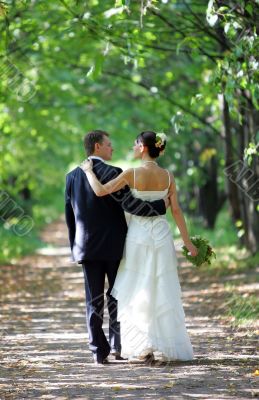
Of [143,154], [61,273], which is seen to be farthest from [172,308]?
[61,273]

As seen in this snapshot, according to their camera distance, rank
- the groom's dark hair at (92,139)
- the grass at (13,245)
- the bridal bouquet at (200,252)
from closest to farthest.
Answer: the groom's dark hair at (92,139) → the bridal bouquet at (200,252) → the grass at (13,245)

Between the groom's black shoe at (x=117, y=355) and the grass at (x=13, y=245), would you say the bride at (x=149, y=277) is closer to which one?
the groom's black shoe at (x=117, y=355)

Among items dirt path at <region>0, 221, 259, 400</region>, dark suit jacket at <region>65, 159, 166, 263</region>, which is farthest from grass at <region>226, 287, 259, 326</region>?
dark suit jacket at <region>65, 159, 166, 263</region>

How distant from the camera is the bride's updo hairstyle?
830 cm

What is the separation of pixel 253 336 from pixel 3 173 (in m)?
14.4

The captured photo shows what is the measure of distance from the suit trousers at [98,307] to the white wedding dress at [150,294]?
Result: 5.6 inches

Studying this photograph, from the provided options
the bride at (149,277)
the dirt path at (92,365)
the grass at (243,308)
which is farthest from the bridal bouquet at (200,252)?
the grass at (243,308)

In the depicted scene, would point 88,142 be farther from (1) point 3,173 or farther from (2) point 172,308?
(1) point 3,173

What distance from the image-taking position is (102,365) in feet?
26.9

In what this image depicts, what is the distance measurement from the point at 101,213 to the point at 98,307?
947 millimetres

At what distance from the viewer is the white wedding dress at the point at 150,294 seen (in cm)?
817

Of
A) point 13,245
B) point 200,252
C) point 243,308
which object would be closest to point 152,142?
point 200,252

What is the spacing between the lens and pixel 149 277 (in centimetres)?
824

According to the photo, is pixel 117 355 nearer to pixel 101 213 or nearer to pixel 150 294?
pixel 150 294
